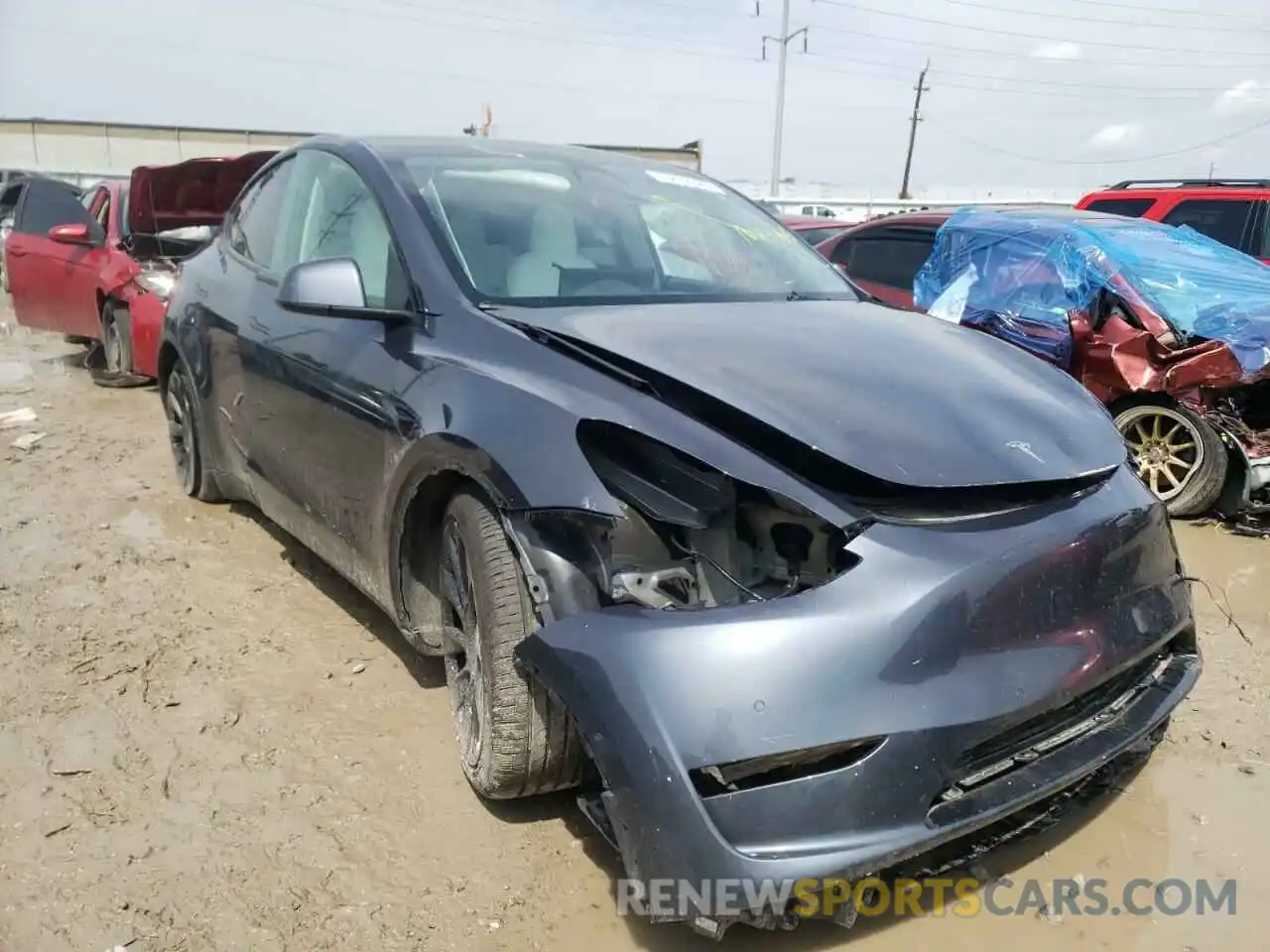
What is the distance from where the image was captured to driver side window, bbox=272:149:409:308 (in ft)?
9.32

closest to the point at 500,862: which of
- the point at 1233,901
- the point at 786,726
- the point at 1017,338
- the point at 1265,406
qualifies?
the point at 786,726

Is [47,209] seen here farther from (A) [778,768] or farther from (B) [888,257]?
(A) [778,768]

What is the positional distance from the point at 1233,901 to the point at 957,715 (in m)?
0.98

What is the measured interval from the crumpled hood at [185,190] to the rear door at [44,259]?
0.69 m

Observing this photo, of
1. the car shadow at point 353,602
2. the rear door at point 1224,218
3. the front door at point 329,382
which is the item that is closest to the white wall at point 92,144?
the rear door at point 1224,218

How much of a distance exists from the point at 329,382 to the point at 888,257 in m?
5.02

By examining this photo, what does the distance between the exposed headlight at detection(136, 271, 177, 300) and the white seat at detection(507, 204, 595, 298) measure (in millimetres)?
4591

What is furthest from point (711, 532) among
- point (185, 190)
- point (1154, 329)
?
point (185, 190)

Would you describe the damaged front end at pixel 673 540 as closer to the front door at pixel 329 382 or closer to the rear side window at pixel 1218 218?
the front door at pixel 329 382

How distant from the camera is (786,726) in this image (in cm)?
169

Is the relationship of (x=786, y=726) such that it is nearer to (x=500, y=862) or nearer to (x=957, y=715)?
(x=957, y=715)

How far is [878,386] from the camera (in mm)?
2230

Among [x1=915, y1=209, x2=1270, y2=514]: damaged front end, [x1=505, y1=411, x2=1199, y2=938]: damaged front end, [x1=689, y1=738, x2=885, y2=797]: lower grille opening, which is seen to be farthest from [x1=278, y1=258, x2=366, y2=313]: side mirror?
[x1=915, y1=209, x2=1270, y2=514]: damaged front end

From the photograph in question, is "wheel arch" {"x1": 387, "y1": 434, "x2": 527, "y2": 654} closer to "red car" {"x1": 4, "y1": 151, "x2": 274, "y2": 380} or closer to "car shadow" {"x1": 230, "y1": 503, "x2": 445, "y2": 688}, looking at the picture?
"car shadow" {"x1": 230, "y1": 503, "x2": 445, "y2": 688}
